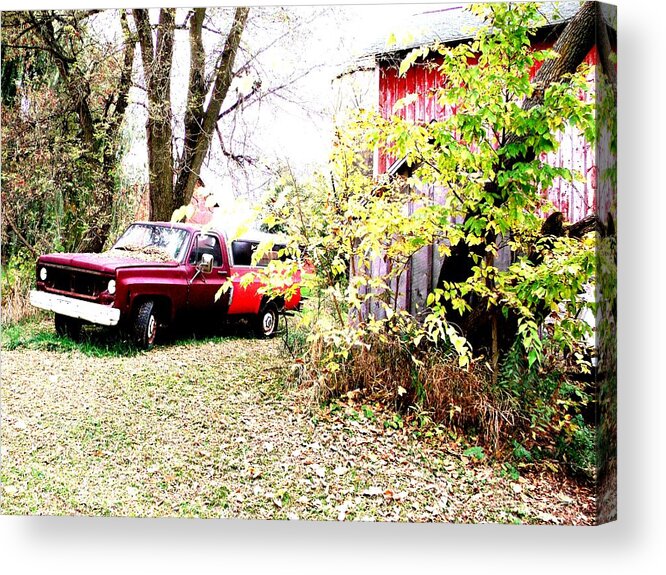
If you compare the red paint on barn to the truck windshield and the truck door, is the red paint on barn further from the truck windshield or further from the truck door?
the truck windshield

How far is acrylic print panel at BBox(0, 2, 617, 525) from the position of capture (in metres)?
4.05

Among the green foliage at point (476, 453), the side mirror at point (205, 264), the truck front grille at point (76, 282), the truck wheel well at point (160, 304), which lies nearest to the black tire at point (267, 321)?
the side mirror at point (205, 264)

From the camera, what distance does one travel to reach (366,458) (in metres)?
4.12

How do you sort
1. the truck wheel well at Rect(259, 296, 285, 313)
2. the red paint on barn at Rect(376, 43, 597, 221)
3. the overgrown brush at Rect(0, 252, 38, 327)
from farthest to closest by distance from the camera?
the overgrown brush at Rect(0, 252, 38, 327)
the truck wheel well at Rect(259, 296, 285, 313)
the red paint on barn at Rect(376, 43, 597, 221)

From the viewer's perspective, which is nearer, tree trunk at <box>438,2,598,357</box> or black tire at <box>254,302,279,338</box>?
tree trunk at <box>438,2,598,357</box>

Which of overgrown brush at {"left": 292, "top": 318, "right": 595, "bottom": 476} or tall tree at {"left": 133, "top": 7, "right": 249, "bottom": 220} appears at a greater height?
tall tree at {"left": 133, "top": 7, "right": 249, "bottom": 220}

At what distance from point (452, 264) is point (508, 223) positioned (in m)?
0.35

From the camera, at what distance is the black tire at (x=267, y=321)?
434 cm

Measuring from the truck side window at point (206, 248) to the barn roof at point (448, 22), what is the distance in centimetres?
142

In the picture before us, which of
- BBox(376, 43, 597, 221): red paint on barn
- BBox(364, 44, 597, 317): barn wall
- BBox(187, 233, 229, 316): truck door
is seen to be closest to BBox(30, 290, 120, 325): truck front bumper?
BBox(187, 233, 229, 316): truck door

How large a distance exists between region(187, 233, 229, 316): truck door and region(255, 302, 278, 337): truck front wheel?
8.0 inches

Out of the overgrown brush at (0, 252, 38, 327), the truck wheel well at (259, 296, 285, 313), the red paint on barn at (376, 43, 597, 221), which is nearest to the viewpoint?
the red paint on barn at (376, 43, 597, 221)

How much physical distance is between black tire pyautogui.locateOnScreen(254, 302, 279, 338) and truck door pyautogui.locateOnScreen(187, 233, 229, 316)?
0.20m

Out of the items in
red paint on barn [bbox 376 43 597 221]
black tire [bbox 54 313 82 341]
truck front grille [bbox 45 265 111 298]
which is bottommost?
black tire [bbox 54 313 82 341]
